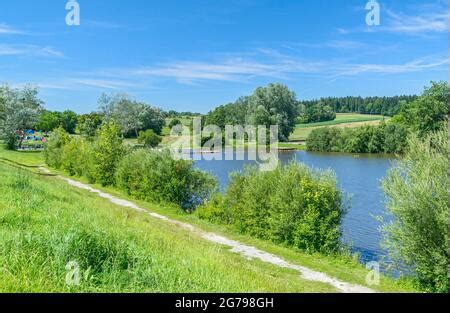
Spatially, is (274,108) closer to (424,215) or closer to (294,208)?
(294,208)

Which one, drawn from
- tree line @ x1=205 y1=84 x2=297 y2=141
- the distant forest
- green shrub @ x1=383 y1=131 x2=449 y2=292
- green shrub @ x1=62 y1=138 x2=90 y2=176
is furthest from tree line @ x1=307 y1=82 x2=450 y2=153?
the distant forest

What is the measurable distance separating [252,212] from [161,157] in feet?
38.4

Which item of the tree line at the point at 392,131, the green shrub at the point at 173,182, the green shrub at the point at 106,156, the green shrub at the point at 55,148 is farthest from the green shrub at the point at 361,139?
the green shrub at the point at 173,182

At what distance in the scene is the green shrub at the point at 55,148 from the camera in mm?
54141

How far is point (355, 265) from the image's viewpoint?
56.8ft

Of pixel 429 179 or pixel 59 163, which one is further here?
pixel 59 163

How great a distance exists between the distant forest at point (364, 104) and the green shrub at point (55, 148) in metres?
109

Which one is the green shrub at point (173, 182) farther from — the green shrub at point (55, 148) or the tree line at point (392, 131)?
the tree line at point (392, 131)

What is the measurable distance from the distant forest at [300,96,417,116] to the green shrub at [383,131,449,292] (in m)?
137

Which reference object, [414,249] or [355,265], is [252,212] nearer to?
[355,265]

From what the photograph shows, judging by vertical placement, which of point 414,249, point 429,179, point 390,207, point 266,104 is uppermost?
point 266,104
